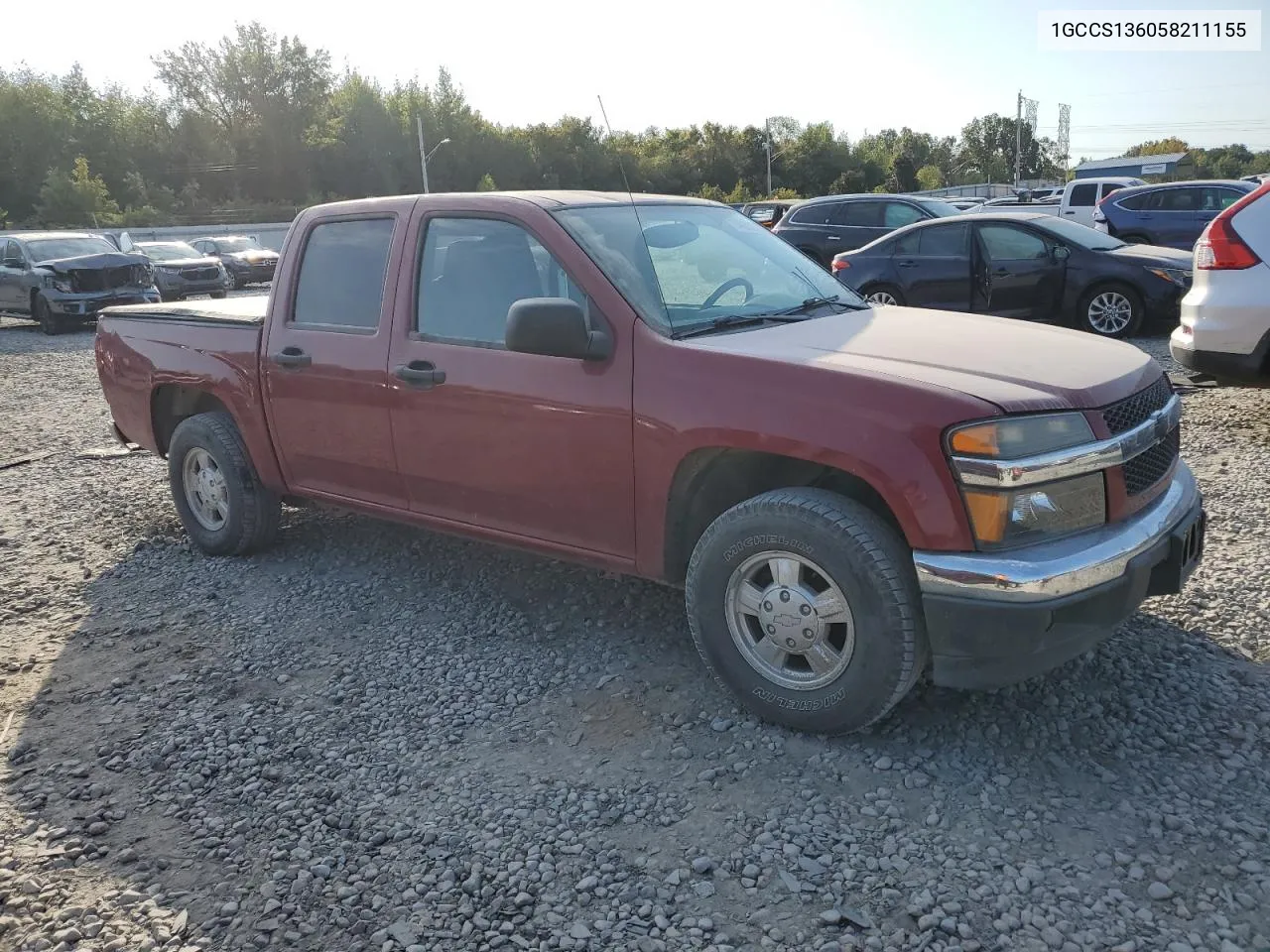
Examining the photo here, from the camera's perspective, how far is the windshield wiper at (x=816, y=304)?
161 inches

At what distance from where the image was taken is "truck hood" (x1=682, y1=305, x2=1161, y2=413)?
3.12 meters

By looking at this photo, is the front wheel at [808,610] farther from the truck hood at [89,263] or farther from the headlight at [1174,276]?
the truck hood at [89,263]

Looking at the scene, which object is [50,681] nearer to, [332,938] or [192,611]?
[192,611]

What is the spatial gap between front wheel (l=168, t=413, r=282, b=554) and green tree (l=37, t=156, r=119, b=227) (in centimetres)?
4432

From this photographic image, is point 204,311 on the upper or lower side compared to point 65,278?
lower

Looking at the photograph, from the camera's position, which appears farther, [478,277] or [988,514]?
[478,277]

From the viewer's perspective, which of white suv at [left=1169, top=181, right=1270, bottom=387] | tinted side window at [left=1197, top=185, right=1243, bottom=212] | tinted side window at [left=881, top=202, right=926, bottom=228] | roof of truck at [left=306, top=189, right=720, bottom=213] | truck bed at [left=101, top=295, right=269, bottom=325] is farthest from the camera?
tinted side window at [left=1197, top=185, right=1243, bottom=212]

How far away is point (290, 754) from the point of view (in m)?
3.50

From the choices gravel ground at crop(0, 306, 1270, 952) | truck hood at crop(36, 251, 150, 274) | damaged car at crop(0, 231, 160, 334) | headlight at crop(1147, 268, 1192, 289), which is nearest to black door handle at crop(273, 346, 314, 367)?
gravel ground at crop(0, 306, 1270, 952)

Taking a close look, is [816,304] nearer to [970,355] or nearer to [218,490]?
[970,355]

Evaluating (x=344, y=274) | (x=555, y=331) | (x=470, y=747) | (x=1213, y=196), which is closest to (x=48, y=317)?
(x=344, y=274)

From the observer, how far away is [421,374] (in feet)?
13.8

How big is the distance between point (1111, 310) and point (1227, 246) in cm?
454

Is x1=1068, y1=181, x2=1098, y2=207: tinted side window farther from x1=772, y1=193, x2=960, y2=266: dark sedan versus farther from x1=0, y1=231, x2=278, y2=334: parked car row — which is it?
x1=0, y1=231, x2=278, y2=334: parked car row
